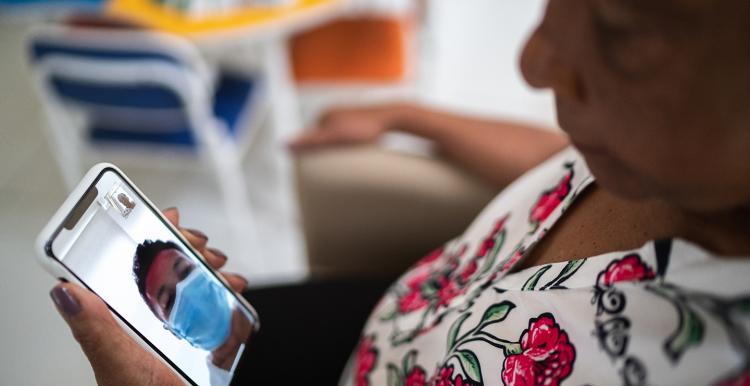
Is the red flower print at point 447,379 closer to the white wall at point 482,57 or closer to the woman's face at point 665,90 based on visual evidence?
the woman's face at point 665,90

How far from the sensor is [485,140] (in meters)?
0.84

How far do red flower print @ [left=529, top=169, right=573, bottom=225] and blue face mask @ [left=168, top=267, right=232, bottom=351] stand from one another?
0.30 m

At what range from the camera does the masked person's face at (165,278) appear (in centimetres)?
37

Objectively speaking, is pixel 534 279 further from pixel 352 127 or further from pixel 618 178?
pixel 352 127

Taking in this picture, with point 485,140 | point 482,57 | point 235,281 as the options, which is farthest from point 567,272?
point 482,57

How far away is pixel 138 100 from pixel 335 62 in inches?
20.9

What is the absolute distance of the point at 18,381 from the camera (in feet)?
1.15

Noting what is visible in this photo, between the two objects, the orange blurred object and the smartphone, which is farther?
the orange blurred object

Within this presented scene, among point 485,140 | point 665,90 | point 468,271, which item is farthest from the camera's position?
point 485,140

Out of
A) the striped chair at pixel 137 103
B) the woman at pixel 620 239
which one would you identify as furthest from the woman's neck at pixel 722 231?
the striped chair at pixel 137 103

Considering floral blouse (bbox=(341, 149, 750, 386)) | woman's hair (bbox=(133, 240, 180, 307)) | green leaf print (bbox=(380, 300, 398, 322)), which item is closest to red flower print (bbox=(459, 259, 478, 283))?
floral blouse (bbox=(341, 149, 750, 386))

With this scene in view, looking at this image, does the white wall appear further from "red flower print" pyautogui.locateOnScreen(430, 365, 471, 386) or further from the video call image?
the video call image

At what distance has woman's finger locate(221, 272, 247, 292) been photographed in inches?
17.5

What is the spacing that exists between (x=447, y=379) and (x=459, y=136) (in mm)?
429
